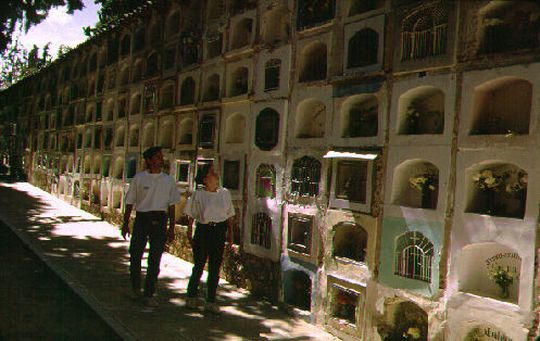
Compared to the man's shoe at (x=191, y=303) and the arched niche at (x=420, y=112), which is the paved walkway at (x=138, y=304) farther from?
the arched niche at (x=420, y=112)

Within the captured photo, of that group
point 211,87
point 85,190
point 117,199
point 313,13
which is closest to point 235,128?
point 211,87

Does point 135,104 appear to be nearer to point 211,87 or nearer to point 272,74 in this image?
point 211,87

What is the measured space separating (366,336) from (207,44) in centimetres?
551

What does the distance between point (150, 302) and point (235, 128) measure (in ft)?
10.7

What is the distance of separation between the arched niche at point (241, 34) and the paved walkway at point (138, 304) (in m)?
3.66

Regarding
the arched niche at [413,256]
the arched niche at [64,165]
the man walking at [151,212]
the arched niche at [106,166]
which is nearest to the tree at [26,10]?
the man walking at [151,212]

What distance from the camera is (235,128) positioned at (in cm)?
762

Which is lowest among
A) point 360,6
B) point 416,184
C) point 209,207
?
point 209,207

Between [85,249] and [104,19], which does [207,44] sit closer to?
[85,249]

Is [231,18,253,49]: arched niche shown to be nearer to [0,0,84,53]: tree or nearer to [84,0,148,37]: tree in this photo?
[0,0,84,53]: tree

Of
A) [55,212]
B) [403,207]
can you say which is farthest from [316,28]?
[55,212]

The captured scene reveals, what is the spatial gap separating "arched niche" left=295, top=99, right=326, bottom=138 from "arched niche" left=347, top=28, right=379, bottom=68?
0.83 metres

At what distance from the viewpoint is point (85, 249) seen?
27.5 feet

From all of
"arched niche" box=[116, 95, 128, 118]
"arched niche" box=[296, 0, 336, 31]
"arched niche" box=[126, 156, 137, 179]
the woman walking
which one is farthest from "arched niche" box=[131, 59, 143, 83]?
the woman walking
